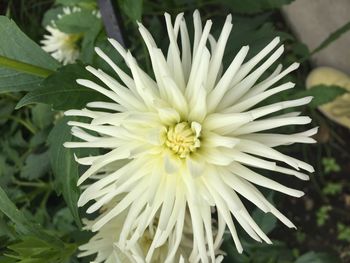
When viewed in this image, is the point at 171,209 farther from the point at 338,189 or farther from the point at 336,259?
the point at 338,189

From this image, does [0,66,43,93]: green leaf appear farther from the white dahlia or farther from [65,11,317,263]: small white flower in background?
the white dahlia

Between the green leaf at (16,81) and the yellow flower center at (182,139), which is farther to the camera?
the green leaf at (16,81)

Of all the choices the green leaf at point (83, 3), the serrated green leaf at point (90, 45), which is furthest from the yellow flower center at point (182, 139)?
the green leaf at point (83, 3)

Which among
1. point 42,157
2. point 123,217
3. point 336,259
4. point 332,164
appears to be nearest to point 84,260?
point 123,217

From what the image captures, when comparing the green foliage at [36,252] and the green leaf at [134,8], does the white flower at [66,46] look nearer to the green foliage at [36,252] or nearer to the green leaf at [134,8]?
the green leaf at [134,8]

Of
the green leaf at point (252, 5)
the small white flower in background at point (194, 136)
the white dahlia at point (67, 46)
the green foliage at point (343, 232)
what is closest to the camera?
the small white flower in background at point (194, 136)

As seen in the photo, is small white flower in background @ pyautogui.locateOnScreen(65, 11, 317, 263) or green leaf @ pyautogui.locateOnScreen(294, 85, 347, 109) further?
green leaf @ pyautogui.locateOnScreen(294, 85, 347, 109)

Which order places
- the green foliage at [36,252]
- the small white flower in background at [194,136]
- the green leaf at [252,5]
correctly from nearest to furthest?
the small white flower in background at [194,136]
the green foliage at [36,252]
the green leaf at [252,5]

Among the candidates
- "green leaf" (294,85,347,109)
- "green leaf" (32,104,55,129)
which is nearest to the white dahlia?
"green leaf" (32,104,55,129)
